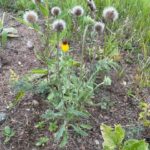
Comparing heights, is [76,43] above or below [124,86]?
above

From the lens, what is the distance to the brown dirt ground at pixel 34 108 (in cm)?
270

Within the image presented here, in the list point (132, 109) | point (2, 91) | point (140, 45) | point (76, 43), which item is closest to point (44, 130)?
point (2, 91)

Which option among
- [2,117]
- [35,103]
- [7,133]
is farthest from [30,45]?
[7,133]

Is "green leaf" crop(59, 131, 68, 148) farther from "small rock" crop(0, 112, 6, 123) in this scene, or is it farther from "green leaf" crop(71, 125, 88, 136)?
"small rock" crop(0, 112, 6, 123)

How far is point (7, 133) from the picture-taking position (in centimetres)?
269

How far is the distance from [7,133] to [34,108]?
26 centimetres

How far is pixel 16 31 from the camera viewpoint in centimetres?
356

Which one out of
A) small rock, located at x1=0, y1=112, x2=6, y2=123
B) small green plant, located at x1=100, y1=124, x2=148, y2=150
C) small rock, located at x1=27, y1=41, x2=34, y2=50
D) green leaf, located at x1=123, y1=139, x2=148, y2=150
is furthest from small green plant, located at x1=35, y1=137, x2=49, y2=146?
small rock, located at x1=27, y1=41, x2=34, y2=50

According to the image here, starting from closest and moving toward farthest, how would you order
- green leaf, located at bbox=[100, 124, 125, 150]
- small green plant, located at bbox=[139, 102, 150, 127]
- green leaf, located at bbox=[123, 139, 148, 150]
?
1. green leaf, located at bbox=[123, 139, 148, 150]
2. green leaf, located at bbox=[100, 124, 125, 150]
3. small green plant, located at bbox=[139, 102, 150, 127]

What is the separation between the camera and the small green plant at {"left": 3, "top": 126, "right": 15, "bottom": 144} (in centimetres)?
267

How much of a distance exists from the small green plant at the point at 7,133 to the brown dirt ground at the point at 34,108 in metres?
0.02

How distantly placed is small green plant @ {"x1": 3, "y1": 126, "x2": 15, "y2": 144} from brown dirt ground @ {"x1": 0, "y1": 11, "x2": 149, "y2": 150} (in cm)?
2

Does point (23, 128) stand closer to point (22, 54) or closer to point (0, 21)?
point (22, 54)

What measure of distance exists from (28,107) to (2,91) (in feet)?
0.82
